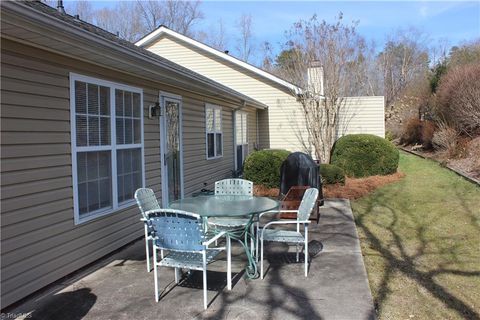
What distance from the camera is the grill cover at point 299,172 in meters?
8.06

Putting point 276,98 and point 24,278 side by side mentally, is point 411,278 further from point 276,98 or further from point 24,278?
point 276,98

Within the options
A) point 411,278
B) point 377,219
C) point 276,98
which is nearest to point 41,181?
point 411,278

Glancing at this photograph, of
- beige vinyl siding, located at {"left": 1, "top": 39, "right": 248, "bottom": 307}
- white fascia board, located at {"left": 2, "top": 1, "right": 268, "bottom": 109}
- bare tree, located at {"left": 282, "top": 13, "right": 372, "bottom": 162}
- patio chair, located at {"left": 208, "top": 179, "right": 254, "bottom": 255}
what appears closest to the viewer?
white fascia board, located at {"left": 2, "top": 1, "right": 268, "bottom": 109}

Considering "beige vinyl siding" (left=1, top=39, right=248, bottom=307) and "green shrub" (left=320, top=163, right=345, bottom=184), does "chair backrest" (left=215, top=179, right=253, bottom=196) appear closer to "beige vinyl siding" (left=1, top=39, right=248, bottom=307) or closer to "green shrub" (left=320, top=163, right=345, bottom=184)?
"beige vinyl siding" (left=1, top=39, right=248, bottom=307)

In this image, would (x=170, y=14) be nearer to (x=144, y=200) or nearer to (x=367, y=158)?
(x=367, y=158)

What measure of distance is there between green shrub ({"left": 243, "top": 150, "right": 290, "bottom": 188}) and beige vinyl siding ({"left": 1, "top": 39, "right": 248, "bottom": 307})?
556cm

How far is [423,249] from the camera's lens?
5.60 meters

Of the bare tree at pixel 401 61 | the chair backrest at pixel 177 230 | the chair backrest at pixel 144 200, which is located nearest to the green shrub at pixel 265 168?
the chair backrest at pixel 144 200

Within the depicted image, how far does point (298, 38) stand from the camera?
43.0ft

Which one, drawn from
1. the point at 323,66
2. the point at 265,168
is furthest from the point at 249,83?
the point at 265,168

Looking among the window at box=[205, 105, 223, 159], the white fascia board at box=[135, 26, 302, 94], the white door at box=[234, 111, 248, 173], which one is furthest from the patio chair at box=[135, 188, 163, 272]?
the white fascia board at box=[135, 26, 302, 94]

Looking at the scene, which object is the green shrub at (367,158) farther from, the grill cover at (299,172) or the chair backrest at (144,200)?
the chair backrest at (144,200)

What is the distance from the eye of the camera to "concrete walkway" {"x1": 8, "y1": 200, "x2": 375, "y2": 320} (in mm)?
3594

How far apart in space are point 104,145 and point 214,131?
18.1ft
